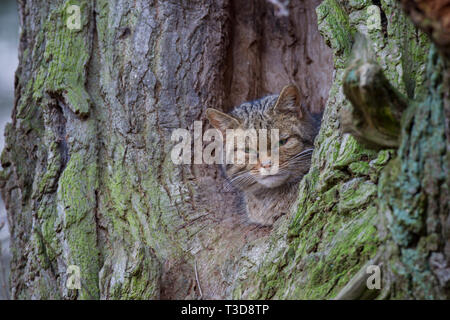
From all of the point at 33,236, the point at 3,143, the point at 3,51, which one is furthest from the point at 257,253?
the point at 3,51

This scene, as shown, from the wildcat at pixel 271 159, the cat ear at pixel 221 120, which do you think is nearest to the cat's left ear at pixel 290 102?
the wildcat at pixel 271 159

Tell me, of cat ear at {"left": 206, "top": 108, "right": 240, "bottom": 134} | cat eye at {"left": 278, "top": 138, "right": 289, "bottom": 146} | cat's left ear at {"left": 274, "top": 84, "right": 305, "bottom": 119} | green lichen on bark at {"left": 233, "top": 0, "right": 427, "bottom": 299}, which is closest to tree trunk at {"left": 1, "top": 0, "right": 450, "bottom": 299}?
green lichen on bark at {"left": 233, "top": 0, "right": 427, "bottom": 299}

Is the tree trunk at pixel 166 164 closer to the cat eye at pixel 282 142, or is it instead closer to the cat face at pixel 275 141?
the cat face at pixel 275 141

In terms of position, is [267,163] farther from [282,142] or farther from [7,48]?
[7,48]

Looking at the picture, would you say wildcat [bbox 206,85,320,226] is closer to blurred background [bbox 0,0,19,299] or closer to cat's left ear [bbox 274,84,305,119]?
cat's left ear [bbox 274,84,305,119]

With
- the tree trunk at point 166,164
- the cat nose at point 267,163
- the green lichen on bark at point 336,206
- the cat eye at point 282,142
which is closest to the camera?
the green lichen on bark at point 336,206

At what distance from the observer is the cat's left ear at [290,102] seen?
10.7ft

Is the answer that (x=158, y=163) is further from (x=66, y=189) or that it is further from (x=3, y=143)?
(x=3, y=143)

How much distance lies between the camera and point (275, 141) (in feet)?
10.7

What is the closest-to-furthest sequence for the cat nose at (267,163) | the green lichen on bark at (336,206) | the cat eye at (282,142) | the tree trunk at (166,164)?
the green lichen on bark at (336,206), the tree trunk at (166,164), the cat nose at (267,163), the cat eye at (282,142)

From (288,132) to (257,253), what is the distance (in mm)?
1022

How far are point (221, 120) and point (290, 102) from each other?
1.71 ft

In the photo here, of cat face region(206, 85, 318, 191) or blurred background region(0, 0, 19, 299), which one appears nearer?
cat face region(206, 85, 318, 191)

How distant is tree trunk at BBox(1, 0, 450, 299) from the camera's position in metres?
2.26
